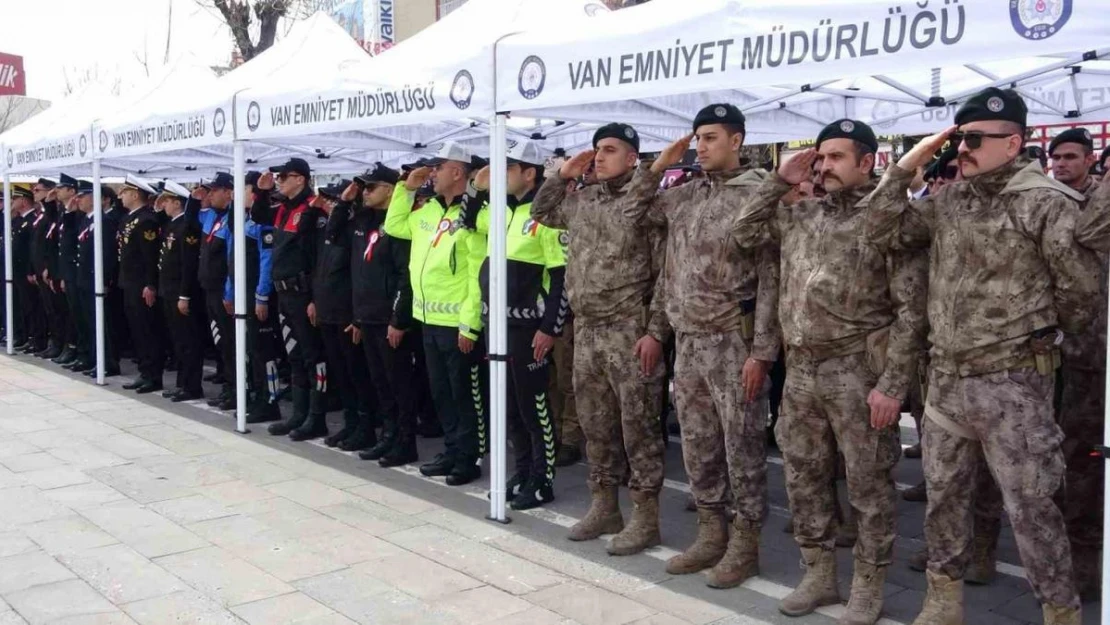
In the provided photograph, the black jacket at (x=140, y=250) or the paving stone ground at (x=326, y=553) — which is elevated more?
the black jacket at (x=140, y=250)

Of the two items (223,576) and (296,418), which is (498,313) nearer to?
(223,576)

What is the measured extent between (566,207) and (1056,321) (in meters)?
2.45

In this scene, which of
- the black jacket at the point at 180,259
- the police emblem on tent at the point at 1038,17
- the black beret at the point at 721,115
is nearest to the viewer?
the police emblem on tent at the point at 1038,17

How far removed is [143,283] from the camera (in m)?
9.98

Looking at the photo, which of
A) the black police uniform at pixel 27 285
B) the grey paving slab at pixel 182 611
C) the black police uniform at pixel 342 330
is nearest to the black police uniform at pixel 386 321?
the black police uniform at pixel 342 330

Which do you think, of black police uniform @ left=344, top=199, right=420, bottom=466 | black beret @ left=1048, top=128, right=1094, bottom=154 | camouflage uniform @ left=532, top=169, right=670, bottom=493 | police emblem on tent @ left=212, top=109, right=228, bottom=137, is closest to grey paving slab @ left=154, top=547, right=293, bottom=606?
camouflage uniform @ left=532, top=169, right=670, bottom=493

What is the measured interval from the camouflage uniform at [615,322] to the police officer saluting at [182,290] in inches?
205

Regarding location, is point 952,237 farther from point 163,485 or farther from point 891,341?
point 163,485

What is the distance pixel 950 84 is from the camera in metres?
6.01

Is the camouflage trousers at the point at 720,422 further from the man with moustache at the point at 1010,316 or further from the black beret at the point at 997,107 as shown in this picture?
the black beret at the point at 997,107

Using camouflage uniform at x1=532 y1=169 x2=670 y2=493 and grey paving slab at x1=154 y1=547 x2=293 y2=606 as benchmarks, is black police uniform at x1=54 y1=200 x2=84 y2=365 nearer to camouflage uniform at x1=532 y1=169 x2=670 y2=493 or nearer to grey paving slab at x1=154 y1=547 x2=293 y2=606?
grey paving slab at x1=154 y1=547 x2=293 y2=606

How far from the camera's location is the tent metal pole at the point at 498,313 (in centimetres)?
534

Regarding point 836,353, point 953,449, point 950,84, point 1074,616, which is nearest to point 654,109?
point 950,84

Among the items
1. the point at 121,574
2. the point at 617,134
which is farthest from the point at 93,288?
the point at 617,134
